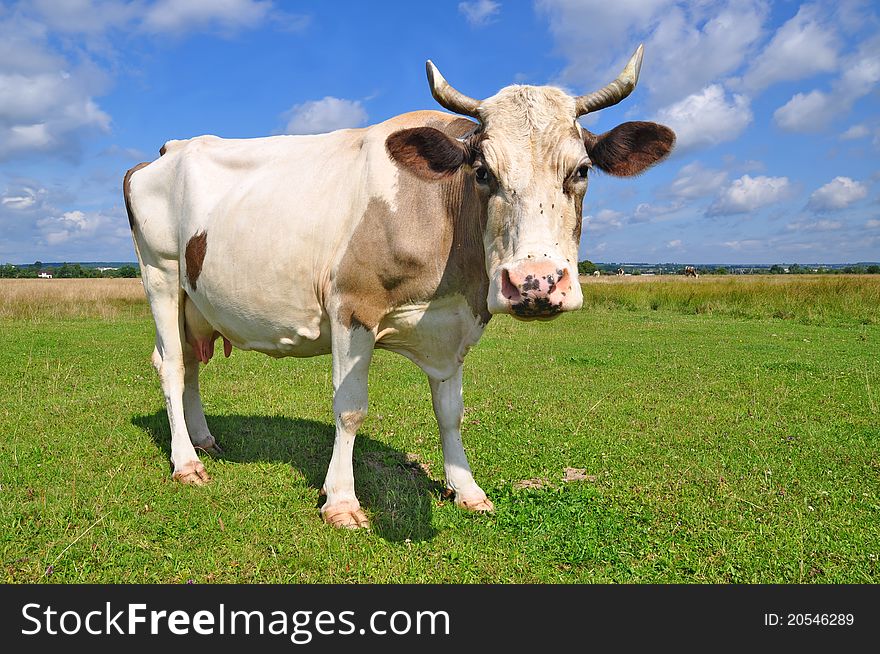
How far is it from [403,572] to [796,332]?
17.5 meters

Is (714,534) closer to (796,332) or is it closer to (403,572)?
(403,572)

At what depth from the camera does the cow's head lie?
11.5ft

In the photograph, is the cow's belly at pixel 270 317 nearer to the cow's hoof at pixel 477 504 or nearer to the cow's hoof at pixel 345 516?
the cow's hoof at pixel 345 516

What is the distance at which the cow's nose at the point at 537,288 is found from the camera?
3400mm

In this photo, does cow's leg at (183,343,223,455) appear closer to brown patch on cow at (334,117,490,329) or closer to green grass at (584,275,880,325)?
brown patch on cow at (334,117,490,329)

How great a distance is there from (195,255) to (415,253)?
2.35 meters

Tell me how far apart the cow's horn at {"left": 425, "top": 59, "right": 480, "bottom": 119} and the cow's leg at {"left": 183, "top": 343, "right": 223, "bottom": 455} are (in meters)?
3.98

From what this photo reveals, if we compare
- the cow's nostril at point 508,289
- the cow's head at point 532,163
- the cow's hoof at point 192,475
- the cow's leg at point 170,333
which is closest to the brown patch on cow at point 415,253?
the cow's head at point 532,163

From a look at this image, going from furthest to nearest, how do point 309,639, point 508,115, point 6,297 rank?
point 6,297 < point 508,115 < point 309,639

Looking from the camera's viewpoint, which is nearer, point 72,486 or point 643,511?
point 643,511

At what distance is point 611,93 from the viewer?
14.1 feet

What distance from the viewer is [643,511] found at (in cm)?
520

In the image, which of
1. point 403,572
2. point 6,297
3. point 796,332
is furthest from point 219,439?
point 6,297

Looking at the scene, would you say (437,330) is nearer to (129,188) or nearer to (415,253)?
(415,253)
